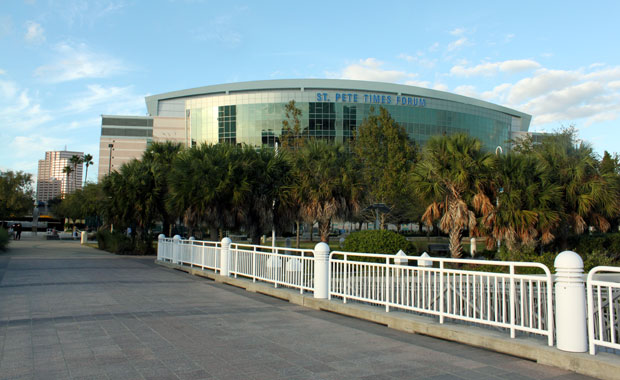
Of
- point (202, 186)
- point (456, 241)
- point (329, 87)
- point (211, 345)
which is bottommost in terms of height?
point (211, 345)

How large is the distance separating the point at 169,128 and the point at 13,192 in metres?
37.7

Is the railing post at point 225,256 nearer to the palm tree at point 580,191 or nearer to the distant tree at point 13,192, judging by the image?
the palm tree at point 580,191

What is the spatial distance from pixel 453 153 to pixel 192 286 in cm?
1267

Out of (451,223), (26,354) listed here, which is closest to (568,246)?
(451,223)

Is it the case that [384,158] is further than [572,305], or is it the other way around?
[384,158]

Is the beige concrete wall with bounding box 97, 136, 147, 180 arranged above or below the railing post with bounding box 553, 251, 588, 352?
above

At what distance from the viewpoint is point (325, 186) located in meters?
22.1

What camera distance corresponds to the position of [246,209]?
22812 millimetres

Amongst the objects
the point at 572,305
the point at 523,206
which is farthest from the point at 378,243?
the point at 572,305

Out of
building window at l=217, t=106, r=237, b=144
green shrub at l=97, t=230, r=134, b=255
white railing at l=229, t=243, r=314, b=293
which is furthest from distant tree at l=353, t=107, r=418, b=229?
building window at l=217, t=106, r=237, b=144

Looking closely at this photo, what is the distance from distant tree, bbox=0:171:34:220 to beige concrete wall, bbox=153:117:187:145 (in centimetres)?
3017

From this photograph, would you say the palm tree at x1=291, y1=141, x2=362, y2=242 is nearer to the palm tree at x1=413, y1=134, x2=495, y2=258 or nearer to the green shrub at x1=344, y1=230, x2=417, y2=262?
the palm tree at x1=413, y1=134, x2=495, y2=258

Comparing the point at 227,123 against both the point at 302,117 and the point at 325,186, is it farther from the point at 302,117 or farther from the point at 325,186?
the point at 325,186

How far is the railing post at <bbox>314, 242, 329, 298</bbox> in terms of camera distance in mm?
9680
